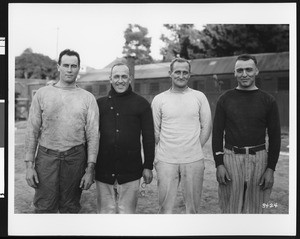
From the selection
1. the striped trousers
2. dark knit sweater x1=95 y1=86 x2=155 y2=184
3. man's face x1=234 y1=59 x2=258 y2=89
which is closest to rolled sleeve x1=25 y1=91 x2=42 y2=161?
dark knit sweater x1=95 y1=86 x2=155 y2=184

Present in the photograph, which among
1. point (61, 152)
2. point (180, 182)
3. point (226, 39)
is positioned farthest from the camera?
point (226, 39)

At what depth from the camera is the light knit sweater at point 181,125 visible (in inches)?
111

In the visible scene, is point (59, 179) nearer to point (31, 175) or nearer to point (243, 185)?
point (31, 175)

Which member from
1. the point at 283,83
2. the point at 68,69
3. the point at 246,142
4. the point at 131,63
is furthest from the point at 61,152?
the point at 283,83

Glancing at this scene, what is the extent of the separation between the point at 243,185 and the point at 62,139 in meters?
1.64

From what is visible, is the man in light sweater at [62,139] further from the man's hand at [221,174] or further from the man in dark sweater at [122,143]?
the man's hand at [221,174]

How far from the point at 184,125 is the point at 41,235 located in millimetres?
1613

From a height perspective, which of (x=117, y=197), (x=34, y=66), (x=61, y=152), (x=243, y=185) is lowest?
(x=117, y=197)

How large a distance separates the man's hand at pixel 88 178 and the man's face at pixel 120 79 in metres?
0.70

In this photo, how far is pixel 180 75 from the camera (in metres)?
2.90

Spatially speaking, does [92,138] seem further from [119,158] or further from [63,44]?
[63,44]

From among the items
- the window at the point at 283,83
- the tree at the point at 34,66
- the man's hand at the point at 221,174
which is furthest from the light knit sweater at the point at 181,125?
the tree at the point at 34,66

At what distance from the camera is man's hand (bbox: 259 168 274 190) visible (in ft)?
9.48

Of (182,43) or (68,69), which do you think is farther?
(182,43)
